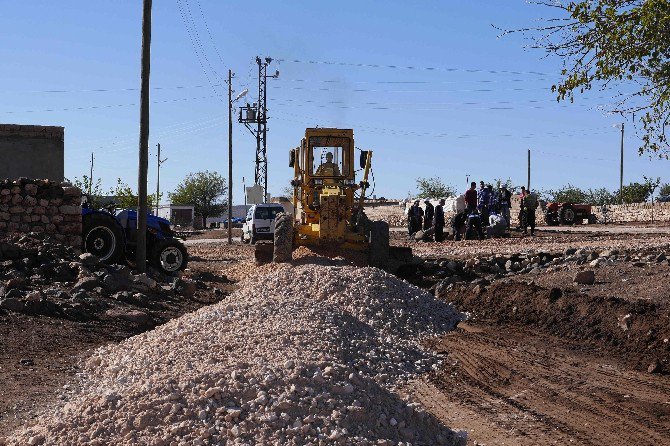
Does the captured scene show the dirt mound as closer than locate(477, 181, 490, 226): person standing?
Yes

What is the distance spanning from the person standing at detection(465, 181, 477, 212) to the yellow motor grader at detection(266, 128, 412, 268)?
857cm

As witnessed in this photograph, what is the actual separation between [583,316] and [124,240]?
10761 mm

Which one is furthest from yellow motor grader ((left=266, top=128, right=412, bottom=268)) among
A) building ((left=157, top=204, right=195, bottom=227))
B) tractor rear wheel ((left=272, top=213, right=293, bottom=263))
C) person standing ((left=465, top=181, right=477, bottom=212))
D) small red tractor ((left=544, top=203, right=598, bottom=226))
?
building ((left=157, top=204, right=195, bottom=227))

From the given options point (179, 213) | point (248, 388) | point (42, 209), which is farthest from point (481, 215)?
Answer: point (179, 213)

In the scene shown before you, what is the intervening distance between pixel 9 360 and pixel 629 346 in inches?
291

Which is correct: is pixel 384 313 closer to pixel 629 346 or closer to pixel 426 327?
pixel 426 327

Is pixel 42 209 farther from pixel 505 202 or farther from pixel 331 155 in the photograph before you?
pixel 505 202

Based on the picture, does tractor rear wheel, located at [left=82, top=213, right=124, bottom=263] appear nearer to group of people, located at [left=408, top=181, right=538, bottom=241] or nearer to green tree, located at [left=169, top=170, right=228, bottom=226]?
group of people, located at [left=408, top=181, right=538, bottom=241]

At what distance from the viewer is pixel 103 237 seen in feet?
67.4

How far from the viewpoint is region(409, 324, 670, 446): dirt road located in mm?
8039

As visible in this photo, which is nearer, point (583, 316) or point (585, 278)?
point (583, 316)

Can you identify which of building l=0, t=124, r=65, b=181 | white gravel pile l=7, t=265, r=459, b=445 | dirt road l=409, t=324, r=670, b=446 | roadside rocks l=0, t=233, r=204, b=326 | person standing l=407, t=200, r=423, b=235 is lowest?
dirt road l=409, t=324, r=670, b=446

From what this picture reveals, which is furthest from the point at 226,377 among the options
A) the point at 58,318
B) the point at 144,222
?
the point at 144,222

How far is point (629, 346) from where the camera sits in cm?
1190
